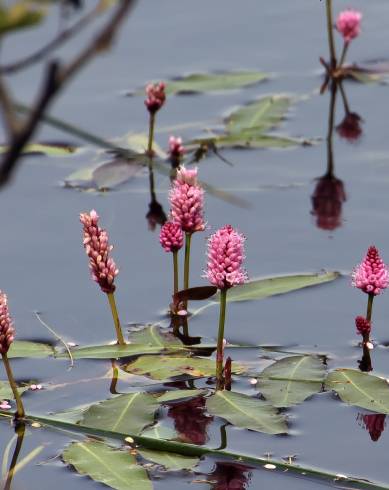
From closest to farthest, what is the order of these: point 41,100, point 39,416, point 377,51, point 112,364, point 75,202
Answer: point 41,100 → point 39,416 → point 112,364 → point 75,202 → point 377,51

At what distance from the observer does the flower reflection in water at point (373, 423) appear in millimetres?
2166

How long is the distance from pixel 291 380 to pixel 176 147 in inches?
48.7

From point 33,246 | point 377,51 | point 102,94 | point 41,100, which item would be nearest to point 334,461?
point 33,246

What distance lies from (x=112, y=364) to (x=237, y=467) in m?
0.43

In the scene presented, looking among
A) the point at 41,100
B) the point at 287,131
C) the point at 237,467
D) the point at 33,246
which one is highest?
the point at 41,100

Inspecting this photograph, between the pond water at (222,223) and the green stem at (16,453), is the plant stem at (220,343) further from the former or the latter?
the green stem at (16,453)

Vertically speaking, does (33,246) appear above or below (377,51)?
below

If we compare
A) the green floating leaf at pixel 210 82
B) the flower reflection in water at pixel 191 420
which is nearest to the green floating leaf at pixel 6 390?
the flower reflection in water at pixel 191 420

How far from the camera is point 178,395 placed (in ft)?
7.41

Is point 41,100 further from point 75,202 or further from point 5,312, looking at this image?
point 75,202

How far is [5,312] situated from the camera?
6.87 feet

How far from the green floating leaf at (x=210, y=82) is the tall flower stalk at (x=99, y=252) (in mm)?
1513

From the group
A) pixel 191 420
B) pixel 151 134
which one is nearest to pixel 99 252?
pixel 191 420

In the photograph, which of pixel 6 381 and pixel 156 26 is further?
pixel 156 26
